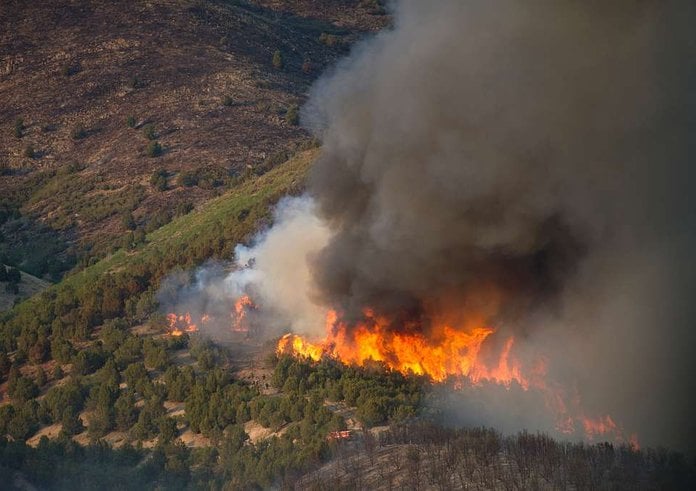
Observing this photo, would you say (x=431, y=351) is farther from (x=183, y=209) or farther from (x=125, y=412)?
(x=183, y=209)

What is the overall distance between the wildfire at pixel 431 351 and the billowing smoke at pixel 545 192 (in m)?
0.59

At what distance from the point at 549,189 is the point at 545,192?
173 millimetres

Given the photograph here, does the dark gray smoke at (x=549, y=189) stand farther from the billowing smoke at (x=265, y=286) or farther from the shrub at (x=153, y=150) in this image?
the shrub at (x=153, y=150)

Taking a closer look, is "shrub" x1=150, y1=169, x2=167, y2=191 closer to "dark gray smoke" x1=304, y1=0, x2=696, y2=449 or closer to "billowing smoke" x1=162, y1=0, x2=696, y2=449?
"billowing smoke" x1=162, y1=0, x2=696, y2=449

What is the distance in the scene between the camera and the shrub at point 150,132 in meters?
77.9

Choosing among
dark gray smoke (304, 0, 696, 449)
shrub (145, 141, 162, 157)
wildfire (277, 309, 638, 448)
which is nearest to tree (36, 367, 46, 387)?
wildfire (277, 309, 638, 448)

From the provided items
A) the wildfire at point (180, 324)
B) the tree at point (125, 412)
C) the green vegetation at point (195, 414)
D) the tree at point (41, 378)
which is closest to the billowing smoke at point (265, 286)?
the wildfire at point (180, 324)

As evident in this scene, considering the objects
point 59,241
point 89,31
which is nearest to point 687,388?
point 59,241

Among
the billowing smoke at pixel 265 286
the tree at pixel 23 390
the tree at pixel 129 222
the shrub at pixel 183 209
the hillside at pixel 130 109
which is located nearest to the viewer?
the tree at pixel 23 390

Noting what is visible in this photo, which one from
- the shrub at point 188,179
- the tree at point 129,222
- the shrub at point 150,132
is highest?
the shrub at point 188,179

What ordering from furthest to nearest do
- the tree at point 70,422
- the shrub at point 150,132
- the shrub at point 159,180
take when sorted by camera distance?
the shrub at point 150,132, the shrub at point 159,180, the tree at point 70,422

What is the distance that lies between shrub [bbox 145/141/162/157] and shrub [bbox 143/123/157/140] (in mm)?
1403

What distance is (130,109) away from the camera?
83500mm

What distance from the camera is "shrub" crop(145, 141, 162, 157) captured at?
7531 centimetres
